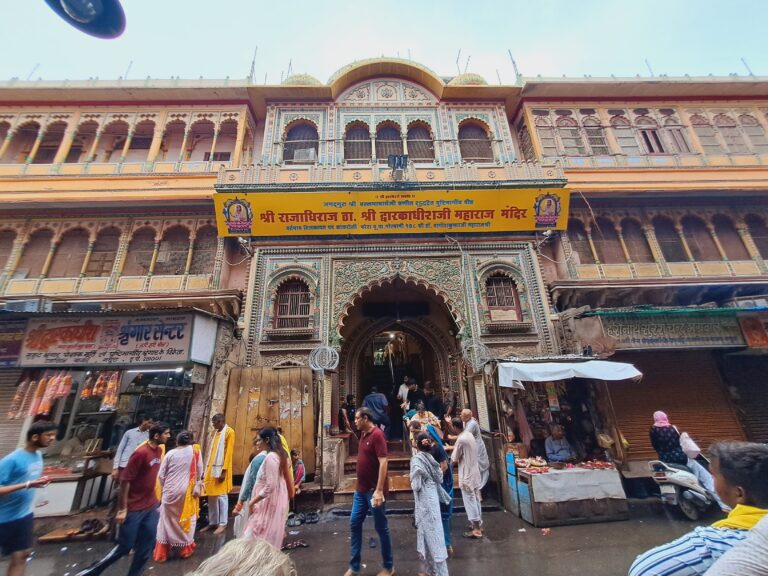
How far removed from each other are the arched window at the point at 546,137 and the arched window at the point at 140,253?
13.5 meters

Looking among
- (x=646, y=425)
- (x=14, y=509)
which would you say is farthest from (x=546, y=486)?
(x=14, y=509)

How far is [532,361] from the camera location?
23.5ft

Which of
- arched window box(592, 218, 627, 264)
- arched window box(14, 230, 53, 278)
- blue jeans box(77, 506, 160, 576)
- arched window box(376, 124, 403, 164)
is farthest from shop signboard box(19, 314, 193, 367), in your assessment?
arched window box(592, 218, 627, 264)

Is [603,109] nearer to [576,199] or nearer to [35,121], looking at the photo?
[576,199]

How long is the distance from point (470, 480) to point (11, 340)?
10.8 meters

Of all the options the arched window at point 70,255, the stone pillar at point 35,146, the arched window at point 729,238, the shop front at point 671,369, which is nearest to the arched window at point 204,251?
the arched window at point 70,255

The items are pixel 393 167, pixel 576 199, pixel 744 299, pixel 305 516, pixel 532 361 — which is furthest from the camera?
pixel 576 199

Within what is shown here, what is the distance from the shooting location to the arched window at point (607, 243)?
34.7 ft

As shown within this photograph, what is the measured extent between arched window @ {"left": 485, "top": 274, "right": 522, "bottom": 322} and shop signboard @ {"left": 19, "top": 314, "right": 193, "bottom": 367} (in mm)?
8005

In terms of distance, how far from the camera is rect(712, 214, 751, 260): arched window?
10.5 meters

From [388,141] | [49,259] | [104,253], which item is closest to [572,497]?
[388,141]

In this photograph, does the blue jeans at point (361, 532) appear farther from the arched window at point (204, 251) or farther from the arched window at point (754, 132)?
the arched window at point (754, 132)

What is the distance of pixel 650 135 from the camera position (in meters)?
12.1

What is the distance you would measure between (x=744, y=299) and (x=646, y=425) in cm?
438
